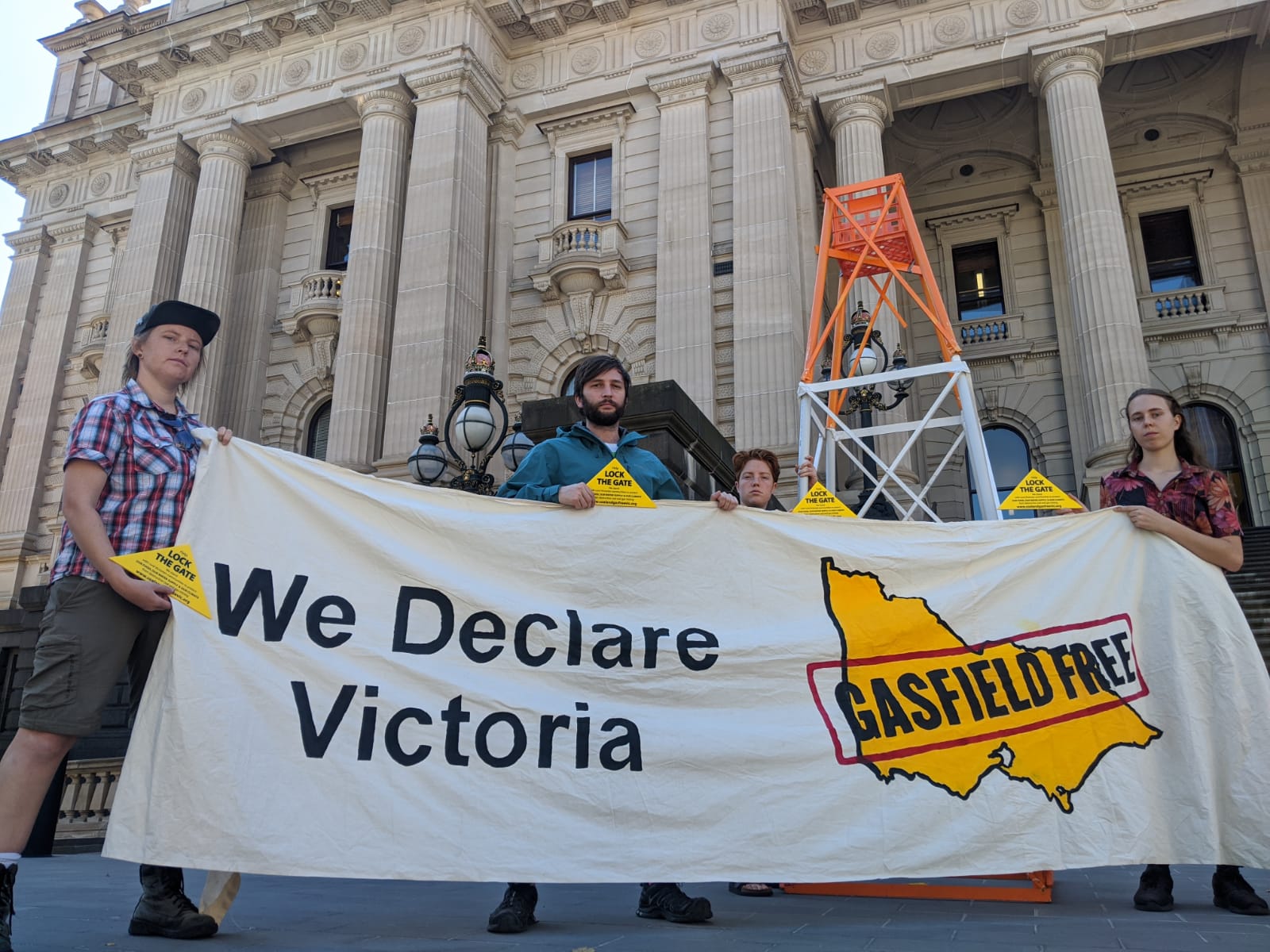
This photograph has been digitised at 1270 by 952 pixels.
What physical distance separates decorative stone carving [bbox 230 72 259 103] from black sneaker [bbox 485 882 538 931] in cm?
2283

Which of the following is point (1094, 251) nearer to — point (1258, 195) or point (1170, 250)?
point (1170, 250)

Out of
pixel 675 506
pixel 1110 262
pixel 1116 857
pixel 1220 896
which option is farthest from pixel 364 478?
pixel 1110 262

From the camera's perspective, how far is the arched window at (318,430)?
22281mm

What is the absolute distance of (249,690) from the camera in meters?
3.47

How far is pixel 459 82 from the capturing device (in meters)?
19.9

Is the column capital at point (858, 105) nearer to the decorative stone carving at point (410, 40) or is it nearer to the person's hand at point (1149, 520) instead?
the decorative stone carving at point (410, 40)

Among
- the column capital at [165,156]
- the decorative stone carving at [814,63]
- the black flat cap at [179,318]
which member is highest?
the decorative stone carving at [814,63]

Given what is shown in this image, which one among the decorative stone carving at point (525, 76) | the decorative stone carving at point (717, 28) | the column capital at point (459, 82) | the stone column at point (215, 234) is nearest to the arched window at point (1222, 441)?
the decorative stone carving at point (717, 28)

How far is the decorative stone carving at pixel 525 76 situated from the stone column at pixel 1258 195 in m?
16.3

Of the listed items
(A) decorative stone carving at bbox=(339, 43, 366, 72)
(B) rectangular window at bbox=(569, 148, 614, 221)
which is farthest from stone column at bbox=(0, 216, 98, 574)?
(B) rectangular window at bbox=(569, 148, 614, 221)

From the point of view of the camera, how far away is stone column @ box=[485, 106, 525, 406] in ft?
66.2

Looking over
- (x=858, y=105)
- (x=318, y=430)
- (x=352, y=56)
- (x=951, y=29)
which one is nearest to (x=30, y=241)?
(x=318, y=430)

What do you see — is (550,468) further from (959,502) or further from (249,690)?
(959,502)

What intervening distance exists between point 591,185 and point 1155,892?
18.9 metres
